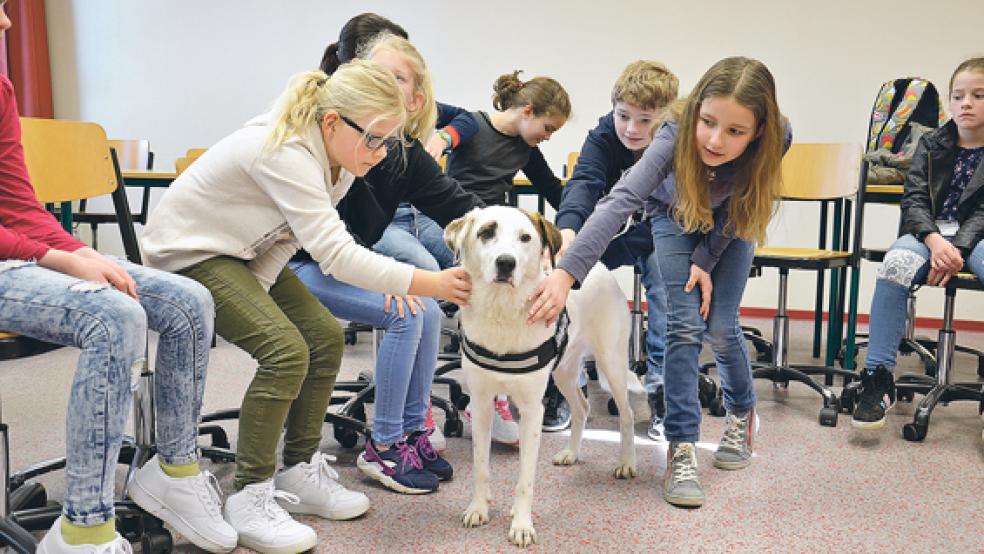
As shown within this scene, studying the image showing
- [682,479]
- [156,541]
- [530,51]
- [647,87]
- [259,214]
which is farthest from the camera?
[530,51]

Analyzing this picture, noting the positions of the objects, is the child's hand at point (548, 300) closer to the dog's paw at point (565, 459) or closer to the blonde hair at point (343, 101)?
the blonde hair at point (343, 101)

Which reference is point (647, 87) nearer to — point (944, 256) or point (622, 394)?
point (622, 394)

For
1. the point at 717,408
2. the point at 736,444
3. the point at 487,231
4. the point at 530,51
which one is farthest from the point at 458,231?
the point at 530,51

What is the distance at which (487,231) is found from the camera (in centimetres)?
176

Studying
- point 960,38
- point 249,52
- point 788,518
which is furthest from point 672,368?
point 249,52

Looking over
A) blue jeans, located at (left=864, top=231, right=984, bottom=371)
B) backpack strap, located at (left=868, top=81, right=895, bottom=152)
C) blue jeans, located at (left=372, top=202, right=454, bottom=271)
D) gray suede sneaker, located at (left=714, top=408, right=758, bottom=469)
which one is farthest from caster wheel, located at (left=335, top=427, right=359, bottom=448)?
backpack strap, located at (left=868, top=81, right=895, bottom=152)

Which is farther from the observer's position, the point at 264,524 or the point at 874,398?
the point at 874,398

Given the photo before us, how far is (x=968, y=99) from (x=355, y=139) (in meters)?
2.34

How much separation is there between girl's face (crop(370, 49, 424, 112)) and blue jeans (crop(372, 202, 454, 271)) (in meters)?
0.43

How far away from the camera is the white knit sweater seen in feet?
A: 5.51

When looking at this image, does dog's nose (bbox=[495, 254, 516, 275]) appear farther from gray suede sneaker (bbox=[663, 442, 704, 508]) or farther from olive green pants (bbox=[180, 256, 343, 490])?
gray suede sneaker (bbox=[663, 442, 704, 508])

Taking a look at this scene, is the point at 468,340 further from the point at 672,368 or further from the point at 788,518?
the point at 788,518

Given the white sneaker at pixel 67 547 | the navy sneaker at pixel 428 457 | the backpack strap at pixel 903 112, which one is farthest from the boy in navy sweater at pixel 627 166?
the backpack strap at pixel 903 112

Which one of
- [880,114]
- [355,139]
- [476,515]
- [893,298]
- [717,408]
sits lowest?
[717,408]
